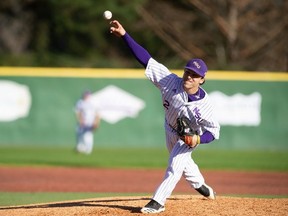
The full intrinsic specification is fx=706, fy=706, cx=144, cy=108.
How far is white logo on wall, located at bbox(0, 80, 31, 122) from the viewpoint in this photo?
722 inches

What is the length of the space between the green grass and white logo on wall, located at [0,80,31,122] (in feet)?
2.84

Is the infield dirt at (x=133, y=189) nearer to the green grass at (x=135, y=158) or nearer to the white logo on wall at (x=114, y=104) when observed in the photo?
the green grass at (x=135, y=158)

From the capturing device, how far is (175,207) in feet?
24.1

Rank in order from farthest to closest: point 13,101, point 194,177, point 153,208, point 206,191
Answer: point 13,101 → point 206,191 → point 194,177 → point 153,208

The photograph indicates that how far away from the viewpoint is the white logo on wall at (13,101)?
18.3 meters

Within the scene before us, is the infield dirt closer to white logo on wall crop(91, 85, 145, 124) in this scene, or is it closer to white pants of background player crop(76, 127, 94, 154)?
white pants of background player crop(76, 127, 94, 154)

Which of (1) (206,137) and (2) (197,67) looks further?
(1) (206,137)

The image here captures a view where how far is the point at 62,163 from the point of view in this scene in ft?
48.7

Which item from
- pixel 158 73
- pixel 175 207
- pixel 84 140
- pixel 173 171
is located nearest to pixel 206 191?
pixel 175 207

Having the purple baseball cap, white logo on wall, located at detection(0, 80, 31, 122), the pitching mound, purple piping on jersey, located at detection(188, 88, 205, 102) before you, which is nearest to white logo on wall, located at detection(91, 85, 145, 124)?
white logo on wall, located at detection(0, 80, 31, 122)

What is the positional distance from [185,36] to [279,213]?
1931cm

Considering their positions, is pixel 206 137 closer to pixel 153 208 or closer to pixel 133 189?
pixel 153 208

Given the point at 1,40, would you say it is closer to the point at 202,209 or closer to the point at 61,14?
the point at 61,14

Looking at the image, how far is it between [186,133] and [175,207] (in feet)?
3.13
